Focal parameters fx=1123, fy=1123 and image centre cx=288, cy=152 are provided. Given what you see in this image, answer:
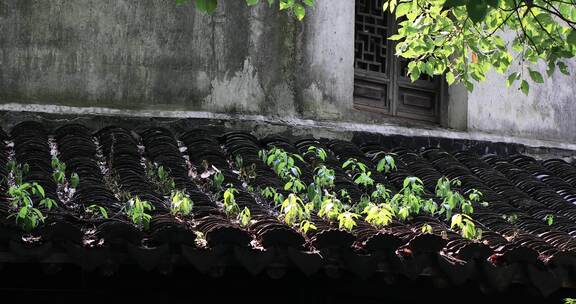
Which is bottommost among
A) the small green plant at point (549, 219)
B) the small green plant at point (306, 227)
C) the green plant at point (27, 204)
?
the small green plant at point (549, 219)

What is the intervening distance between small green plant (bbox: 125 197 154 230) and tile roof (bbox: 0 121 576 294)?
0.05 m

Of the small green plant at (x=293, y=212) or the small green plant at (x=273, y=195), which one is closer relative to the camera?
the small green plant at (x=293, y=212)

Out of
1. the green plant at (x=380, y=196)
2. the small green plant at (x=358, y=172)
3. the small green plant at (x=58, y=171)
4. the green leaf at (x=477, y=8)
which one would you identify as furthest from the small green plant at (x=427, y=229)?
the small green plant at (x=58, y=171)

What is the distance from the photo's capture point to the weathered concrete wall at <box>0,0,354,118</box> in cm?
945

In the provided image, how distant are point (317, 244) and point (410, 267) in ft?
1.91

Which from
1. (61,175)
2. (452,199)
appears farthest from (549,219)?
(61,175)

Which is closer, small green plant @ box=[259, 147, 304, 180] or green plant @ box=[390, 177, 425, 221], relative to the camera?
green plant @ box=[390, 177, 425, 221]

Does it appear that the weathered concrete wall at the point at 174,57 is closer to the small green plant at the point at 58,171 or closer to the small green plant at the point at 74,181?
the small green plant at the point at 58,171

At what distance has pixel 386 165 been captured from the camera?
29.2 feet

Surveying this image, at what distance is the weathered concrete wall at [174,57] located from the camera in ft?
31.0

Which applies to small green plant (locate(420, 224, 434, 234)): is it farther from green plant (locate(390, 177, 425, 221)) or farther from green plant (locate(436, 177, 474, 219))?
green plant (locate(436, 177, 474, 219))

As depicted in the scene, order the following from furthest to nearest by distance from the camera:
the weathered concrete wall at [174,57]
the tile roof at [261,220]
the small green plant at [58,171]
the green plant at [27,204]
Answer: the weathered concrete wall at [174,57], the small green plant at [58,171], the tile roof at [261,220], the green plant at [27,204]

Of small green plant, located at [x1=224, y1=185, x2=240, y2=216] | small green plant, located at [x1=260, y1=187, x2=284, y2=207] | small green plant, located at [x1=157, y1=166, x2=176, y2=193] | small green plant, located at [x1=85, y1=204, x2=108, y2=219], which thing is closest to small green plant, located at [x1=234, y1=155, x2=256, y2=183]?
small green plant, located at [x1=260, y1=187, x2=284, y2=207]

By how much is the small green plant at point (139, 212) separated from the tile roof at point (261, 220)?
48 mm
